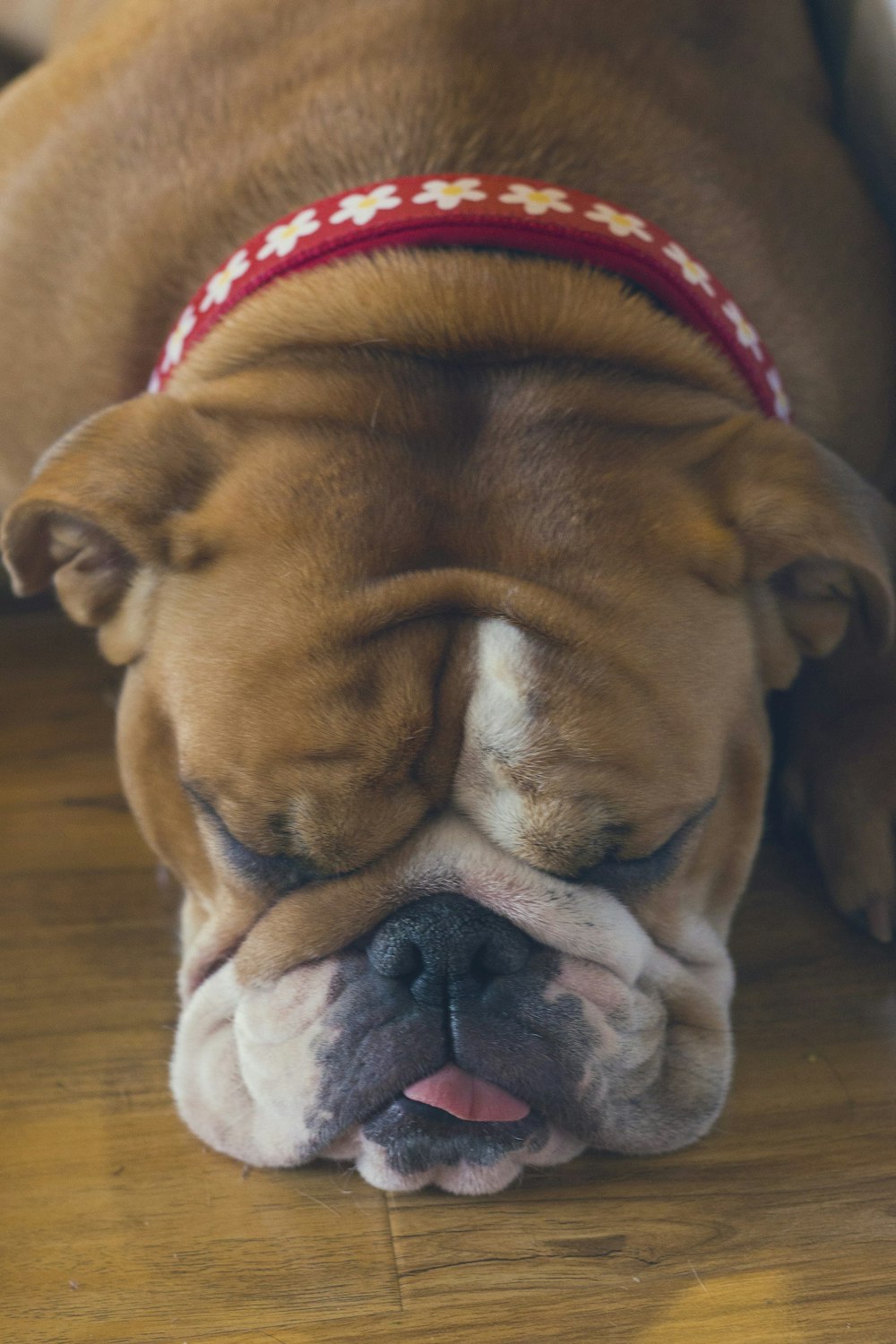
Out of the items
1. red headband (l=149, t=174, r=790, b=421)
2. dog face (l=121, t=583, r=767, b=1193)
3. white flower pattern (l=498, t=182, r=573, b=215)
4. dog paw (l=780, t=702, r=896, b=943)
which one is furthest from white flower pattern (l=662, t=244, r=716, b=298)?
dog paw (l=780, t=702, r=896, b=943)

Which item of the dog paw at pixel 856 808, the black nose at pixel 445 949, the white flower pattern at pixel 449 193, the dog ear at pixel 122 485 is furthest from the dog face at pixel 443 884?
the white flower pattern at pixel 449 193

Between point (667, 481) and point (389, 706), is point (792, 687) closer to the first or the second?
point (667, 481)

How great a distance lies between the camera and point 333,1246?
136cm

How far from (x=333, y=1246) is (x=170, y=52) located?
137 centimetres

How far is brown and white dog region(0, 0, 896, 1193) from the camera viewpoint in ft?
4.24

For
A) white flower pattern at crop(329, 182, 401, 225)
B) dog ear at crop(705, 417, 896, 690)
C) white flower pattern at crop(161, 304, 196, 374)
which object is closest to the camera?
dog ear at crop(705, 417, 896, 690)

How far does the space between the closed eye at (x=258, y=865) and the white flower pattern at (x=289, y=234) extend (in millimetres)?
590

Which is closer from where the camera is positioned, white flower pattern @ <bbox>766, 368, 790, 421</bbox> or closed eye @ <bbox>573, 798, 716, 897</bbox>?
closed eye @ <bbox>573, 798, 716, 897</bbox>

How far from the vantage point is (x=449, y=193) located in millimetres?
1505

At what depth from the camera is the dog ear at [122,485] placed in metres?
1.37

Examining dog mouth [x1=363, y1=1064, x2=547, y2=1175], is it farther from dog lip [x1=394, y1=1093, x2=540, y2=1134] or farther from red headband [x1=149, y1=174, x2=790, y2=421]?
red headband [x1=149, y1=174, x2=790, y2=421]

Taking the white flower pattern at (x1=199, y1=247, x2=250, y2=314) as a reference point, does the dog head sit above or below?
below

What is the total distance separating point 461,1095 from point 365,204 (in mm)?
908

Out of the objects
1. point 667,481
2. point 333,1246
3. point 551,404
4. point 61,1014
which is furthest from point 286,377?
point 333,1246
